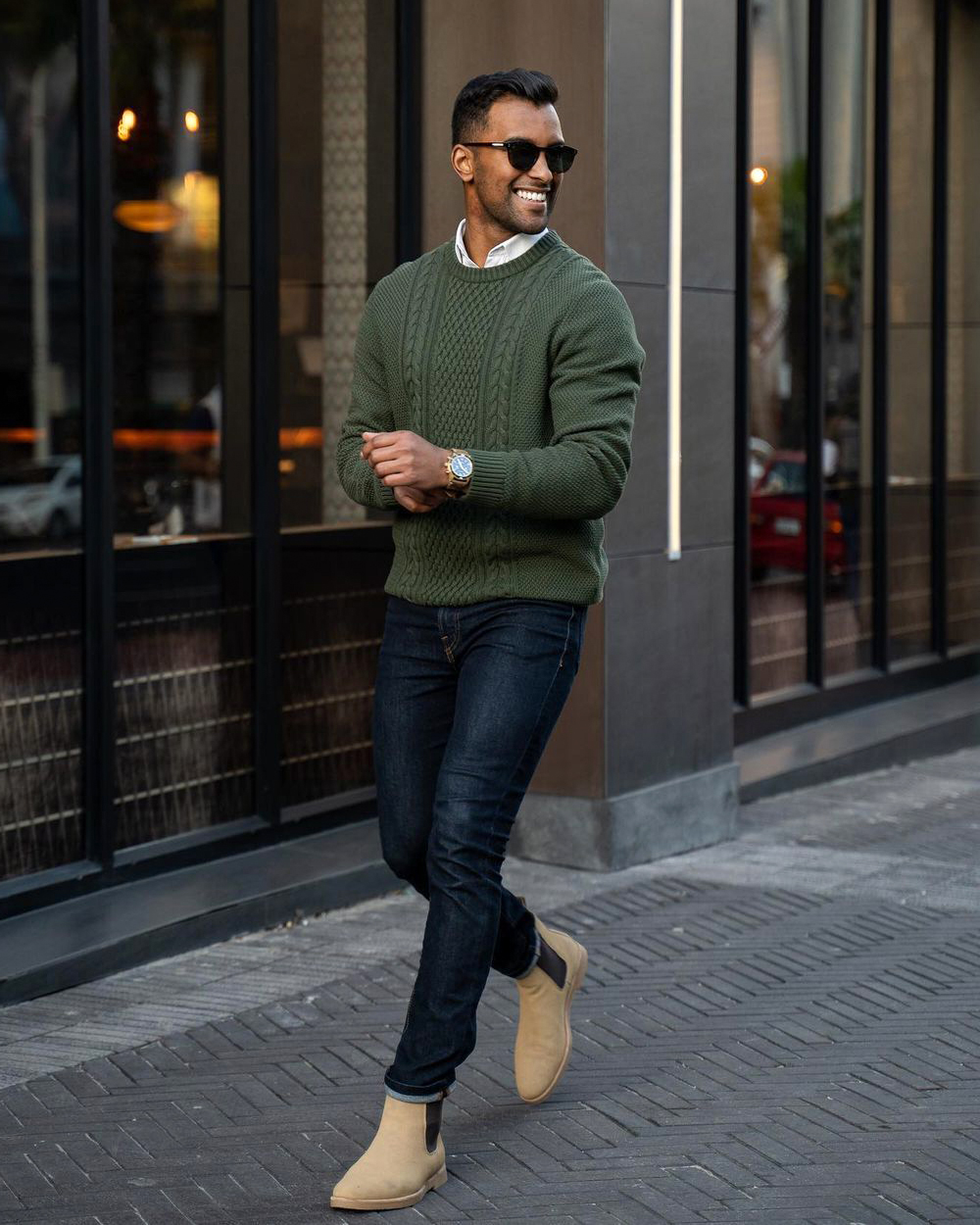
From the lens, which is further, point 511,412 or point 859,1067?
point 859,1067

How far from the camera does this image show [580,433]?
13.3 feet

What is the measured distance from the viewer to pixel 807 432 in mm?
10414

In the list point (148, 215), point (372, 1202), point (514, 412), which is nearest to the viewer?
Result: point (372, 1202)

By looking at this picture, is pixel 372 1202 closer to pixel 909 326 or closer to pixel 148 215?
pixel 148 215

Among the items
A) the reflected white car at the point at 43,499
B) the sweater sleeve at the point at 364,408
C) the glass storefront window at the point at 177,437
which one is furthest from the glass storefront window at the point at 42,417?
the sweater sleeve at the point at 364,408

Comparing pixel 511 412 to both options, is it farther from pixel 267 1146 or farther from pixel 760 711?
pixel 760 711

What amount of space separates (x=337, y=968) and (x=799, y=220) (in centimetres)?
571

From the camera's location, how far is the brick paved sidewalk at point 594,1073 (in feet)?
13.5

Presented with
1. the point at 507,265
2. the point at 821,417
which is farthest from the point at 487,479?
the point at 821,417

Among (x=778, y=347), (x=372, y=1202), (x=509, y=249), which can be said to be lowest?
(x=372, y=1202)

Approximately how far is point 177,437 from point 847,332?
4994 mm

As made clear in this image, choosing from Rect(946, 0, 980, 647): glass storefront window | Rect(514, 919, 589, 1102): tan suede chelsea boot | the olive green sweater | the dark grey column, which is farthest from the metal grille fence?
Rect(946, 0, 980, 647): glass storefront window

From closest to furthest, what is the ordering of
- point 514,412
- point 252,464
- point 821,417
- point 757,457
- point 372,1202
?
1. point 372,1202
2. point 514,412
3. point 252,464
4. point 757,457
5. point 821,417

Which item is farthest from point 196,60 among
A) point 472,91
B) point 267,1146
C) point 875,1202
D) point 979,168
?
point 979,168
